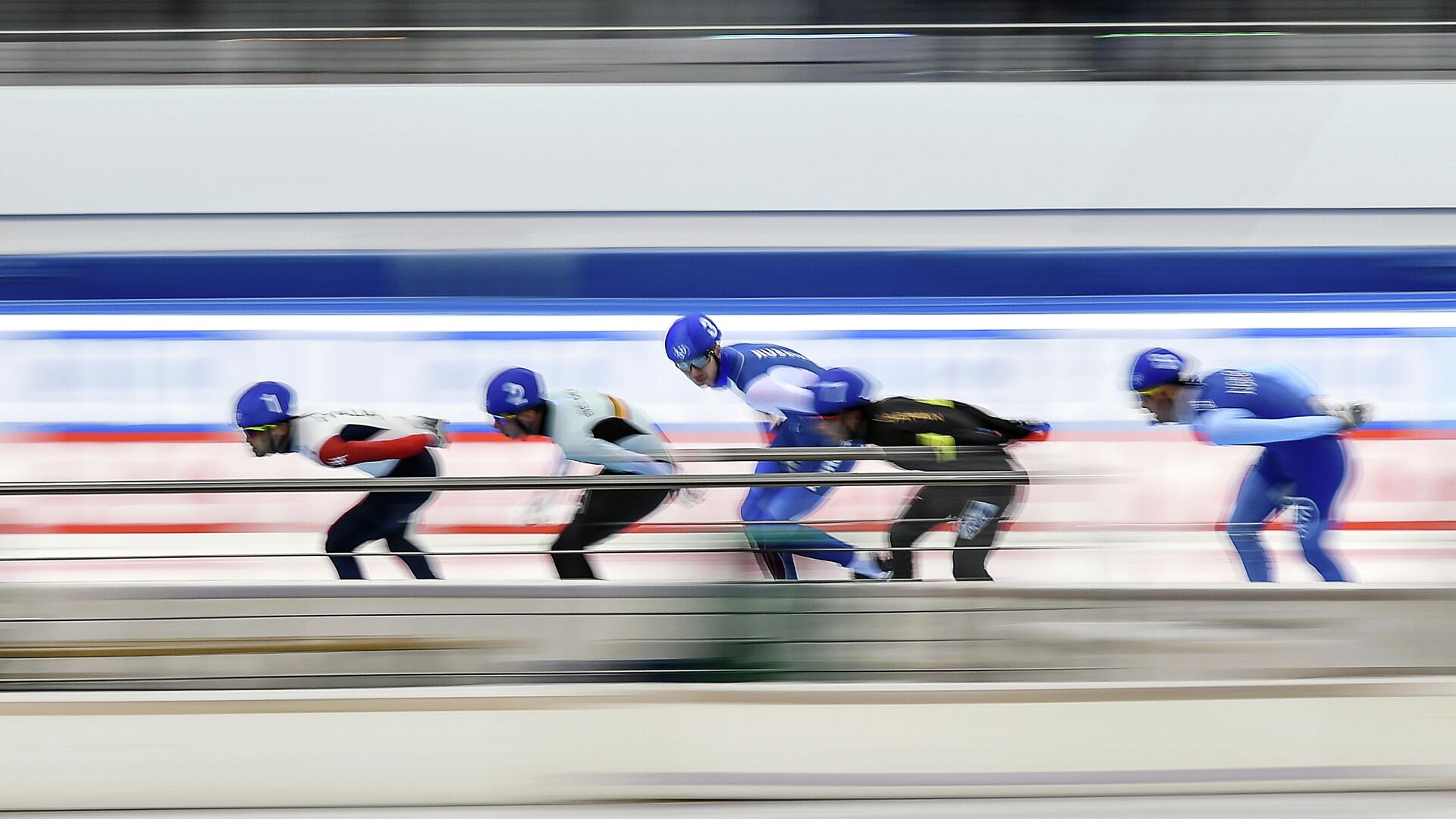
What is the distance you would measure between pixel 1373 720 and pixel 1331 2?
17.9 feet

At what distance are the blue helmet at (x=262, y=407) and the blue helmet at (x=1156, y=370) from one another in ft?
8.46

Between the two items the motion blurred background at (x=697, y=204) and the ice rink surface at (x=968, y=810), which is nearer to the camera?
the ice rink surface at (x=968, y=810)

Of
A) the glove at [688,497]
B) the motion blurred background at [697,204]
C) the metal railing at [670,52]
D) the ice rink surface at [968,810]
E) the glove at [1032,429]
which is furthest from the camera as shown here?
the metal railing at [670,52]

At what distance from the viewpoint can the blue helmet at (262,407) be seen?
393 centimetres

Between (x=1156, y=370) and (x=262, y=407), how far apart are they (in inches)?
105

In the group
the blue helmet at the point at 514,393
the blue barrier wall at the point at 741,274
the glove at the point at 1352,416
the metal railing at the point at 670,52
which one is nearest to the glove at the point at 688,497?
→ the blue helmet at the point at 514,393

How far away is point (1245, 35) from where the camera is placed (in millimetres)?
6953

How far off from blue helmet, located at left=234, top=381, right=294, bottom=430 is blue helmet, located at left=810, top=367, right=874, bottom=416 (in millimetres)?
1631

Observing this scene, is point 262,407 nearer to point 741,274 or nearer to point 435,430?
point 435,430

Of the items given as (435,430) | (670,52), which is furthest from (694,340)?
(670,52)

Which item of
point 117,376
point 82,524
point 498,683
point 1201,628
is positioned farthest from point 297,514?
point 117,376

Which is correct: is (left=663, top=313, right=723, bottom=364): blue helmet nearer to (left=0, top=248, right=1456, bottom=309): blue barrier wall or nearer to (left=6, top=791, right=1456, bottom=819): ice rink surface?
(left=6, top=791, right=1456, bottom=819): ice rink surface

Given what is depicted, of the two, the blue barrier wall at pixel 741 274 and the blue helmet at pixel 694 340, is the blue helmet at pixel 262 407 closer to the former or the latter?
the blue helmet at pixel 694 340

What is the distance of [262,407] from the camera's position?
3.93 metres
